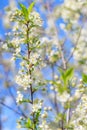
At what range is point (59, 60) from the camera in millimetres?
7730

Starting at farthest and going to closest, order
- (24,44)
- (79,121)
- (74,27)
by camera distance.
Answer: (74,27) < (24,44) < (79,121)

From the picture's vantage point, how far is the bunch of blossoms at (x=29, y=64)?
343 centimetres

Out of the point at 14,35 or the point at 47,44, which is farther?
the point at 47,44

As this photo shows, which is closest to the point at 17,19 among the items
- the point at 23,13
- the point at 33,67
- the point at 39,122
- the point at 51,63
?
the point at 23,13

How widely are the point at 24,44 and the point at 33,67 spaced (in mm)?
273

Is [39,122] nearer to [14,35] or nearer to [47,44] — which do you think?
[14,35]

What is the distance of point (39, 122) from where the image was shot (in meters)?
3.41

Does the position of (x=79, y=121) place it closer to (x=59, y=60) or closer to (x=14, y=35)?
(x=14, y=35)

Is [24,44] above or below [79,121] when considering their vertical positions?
above

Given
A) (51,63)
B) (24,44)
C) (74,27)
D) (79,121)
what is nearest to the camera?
(79,121)

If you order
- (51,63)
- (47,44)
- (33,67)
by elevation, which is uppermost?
(47,44)

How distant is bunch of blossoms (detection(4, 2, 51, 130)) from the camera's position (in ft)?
11.2

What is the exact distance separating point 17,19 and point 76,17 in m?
5.11

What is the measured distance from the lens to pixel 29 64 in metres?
3.58
